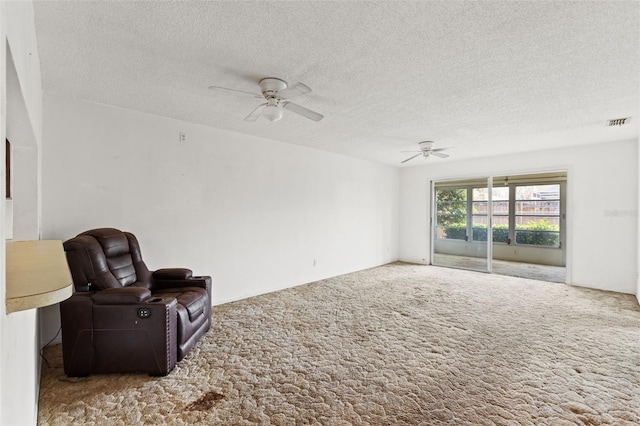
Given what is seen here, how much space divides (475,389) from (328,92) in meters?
2.74

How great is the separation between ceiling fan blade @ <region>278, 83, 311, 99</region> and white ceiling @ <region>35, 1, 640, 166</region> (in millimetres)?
132

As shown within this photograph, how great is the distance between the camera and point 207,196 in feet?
13.9

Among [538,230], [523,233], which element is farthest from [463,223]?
[538,230]

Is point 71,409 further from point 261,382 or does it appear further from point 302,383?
point 302,383

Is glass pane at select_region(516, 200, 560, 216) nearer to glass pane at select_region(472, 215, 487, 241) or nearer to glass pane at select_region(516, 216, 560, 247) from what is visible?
glass pane at select_region(516, 216, 560, 247)

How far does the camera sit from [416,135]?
4688 millimetres

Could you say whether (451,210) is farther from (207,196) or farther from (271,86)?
(271,86)

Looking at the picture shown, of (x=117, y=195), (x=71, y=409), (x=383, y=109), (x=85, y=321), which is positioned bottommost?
(x=71, y=409)

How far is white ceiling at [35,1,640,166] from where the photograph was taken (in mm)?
1872

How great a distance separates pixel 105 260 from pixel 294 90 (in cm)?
225

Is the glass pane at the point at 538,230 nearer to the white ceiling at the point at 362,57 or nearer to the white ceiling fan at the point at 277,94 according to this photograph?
the white ceiling at the point at 362,57

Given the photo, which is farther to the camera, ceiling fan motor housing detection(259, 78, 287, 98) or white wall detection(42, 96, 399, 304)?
white wall detection(42, 96, 399, 304)

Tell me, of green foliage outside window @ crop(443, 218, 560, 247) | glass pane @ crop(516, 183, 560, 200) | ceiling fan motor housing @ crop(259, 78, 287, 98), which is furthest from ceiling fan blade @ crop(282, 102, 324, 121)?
glass pane @ crop(516, 183, 560, 200)

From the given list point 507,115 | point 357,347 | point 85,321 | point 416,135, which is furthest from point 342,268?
point 85,321
